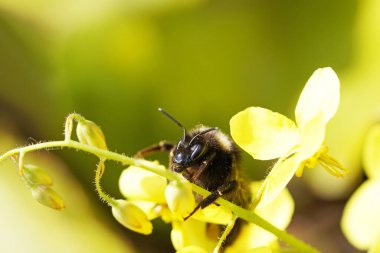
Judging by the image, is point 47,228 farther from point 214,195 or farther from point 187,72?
point 214,195

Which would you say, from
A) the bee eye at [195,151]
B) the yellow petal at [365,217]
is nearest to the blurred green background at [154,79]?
the yellow petal at [365,217]

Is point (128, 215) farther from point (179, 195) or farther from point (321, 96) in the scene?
point (321, 96)

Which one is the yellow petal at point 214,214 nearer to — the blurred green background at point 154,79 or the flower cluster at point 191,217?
the flower cluster at point 191,217

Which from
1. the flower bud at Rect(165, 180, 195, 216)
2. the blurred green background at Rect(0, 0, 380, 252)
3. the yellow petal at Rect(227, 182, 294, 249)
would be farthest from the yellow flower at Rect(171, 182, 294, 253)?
the blurred green background at Rect(0, 0, 380, 252)

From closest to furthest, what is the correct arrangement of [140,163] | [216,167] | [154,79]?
[140,163], [216,167], [154,79]

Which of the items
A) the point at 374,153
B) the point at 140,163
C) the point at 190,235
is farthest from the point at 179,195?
the point at 374,153
